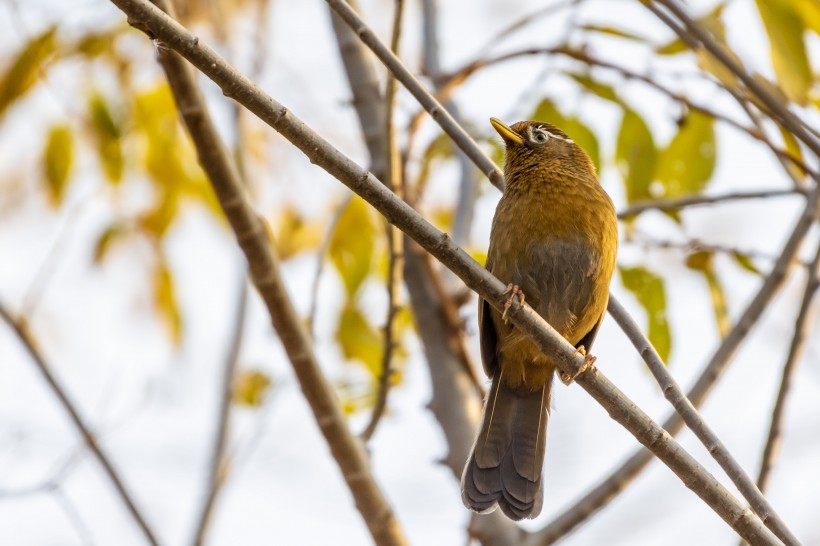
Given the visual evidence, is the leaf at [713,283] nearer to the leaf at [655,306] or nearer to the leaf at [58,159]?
the leaf at [655,306]

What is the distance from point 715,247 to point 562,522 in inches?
51.8

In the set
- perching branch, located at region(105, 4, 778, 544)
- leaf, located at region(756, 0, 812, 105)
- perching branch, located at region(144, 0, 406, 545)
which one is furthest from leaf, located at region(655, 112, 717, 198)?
perching branch, located at region(144, 0, 406, 545)

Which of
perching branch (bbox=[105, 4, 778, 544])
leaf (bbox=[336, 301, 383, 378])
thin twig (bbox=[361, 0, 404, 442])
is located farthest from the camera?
leaf (bbox=[336, 301, 383, 378])

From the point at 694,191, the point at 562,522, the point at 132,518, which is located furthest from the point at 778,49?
the point at 132,518

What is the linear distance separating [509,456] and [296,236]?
1670 millimetres

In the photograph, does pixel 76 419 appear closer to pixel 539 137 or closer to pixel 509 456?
pixel 509 456

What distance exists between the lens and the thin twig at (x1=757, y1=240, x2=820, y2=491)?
3461 mm

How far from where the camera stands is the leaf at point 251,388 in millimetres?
5254

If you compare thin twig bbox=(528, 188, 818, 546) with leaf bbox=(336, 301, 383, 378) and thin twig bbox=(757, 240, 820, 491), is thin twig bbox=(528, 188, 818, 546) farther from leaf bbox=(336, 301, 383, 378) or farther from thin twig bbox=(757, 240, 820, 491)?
leaf bbox=(336, 301, 383, 378)

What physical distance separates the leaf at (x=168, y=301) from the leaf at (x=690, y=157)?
8.57 ft

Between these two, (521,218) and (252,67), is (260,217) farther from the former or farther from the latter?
(252,67)

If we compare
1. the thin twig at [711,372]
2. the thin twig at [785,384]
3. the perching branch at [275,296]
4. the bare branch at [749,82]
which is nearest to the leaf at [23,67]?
the perching branch at [275,296]

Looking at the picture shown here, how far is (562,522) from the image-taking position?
3627 millimetres

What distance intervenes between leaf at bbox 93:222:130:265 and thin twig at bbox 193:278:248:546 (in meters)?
0.69
